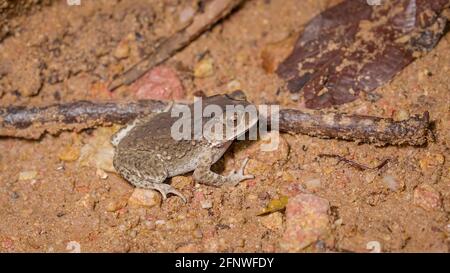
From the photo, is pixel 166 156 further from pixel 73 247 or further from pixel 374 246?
pixel 374 246

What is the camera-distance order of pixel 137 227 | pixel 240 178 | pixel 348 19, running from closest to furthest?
pixel 137 227
pixel 240 178
pixel 348 19

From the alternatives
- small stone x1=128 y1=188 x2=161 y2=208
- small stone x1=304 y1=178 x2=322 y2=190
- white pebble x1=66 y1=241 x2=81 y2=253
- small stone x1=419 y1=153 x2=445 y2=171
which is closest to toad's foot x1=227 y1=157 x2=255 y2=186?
small stone x1=304 y1=178 x2=322 y2=190

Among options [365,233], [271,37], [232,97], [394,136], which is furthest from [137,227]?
[271,37]

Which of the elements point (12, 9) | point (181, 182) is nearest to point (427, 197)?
point (181, 182)

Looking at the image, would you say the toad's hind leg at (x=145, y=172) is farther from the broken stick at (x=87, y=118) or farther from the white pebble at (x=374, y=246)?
the white pebble at (x=374, y=246)

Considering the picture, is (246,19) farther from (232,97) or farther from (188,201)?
(188,201)

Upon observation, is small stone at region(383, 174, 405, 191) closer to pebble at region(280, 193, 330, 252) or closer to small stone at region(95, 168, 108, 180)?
pebble at region(280, 193, 330, 252)
